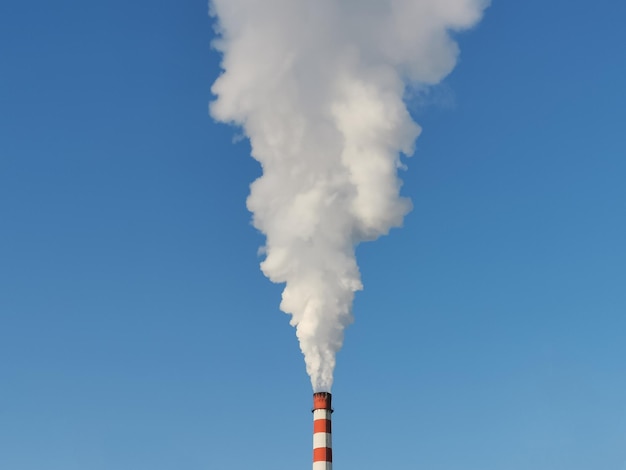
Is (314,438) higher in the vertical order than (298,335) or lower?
lower

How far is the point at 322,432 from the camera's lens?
153ft

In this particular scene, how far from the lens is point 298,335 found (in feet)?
170

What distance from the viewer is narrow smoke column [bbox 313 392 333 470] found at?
46031 millimetres

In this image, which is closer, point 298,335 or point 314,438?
point 314,438

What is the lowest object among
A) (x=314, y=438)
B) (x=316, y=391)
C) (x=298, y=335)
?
(x=314, y=438)

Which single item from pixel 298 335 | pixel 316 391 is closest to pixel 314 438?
pixel 316 391

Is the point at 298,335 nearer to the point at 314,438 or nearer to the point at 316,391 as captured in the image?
the point at 316,391

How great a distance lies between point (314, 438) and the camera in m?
46.9

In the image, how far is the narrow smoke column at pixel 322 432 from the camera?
1812 inches

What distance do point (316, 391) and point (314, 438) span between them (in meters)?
3.28

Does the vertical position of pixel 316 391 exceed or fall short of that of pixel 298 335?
it falls short

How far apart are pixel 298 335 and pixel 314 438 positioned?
7.69 meters

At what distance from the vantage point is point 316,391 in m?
48.9
